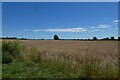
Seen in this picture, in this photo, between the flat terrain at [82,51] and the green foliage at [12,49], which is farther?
the green foliage at [12,49]

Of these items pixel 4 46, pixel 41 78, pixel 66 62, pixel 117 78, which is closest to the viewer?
pixel 117 78

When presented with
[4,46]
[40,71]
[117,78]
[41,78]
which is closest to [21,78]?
[41,78]

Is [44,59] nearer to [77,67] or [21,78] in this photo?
[77,67]

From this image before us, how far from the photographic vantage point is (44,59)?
1344cm

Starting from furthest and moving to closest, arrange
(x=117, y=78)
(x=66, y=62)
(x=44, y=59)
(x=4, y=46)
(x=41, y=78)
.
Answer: (x=4, y=46) → (x=44, y=59) → (x=66, y=62) → (x=41, y=78) → (x=117, y=78)

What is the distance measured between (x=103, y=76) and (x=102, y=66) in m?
0.74

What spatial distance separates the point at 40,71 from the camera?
430 inches

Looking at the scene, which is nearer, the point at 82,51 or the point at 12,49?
the point at 12,49

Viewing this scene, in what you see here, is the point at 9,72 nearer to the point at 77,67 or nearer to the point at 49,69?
the point at 49,69

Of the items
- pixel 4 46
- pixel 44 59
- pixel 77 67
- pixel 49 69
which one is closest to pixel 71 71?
pixel 77 67

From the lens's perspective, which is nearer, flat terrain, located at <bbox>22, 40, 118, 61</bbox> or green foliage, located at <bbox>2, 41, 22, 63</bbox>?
flat terrain, located at <bbox>22, 40, 118, 61</bbox>

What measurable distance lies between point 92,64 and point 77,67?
144 cm

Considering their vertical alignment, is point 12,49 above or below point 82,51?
above

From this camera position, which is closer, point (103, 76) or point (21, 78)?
point (103, 76)
